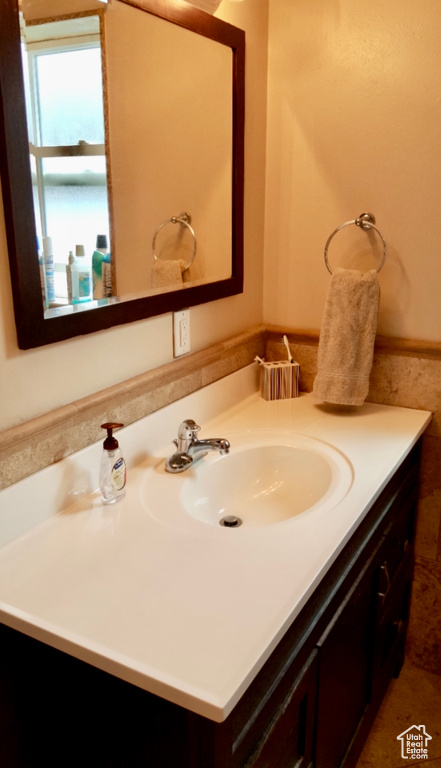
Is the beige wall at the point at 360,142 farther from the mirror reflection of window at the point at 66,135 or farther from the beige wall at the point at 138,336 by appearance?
the mirror reflection of window at the point at 66,135

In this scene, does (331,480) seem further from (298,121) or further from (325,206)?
(298,121)

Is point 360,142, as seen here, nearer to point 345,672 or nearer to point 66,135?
point 66,135

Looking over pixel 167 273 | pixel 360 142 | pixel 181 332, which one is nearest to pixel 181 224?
pixel 167 273

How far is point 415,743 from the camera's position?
167 cm

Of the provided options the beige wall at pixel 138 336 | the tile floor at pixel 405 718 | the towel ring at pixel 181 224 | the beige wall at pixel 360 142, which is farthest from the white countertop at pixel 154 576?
the tile floor at pixel 405 718

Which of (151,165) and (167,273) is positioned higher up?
(151,165)

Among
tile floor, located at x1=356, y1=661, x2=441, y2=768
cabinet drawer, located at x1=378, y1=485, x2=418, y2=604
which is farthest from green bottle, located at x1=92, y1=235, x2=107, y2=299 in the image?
tile floor, located at x1=356, y1=661, x2=441, y2=768

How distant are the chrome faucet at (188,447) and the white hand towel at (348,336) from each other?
0.42 meters

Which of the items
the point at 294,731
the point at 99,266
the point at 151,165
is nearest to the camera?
the point at 294,731

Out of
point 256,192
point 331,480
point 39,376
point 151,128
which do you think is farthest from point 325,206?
point 39,376

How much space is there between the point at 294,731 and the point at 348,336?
92 cm

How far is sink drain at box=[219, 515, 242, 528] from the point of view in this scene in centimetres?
132

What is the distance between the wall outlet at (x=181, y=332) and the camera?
4.77 feet

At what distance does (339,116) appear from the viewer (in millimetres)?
1608
